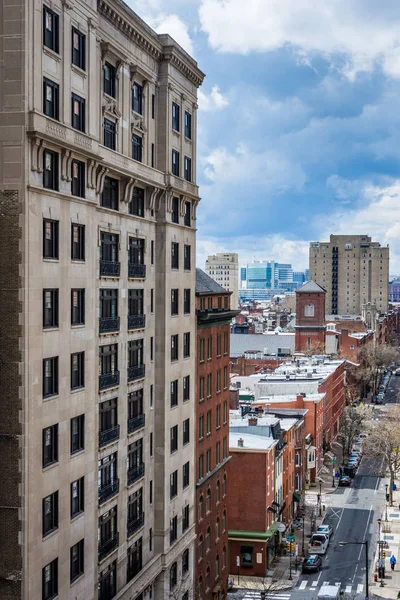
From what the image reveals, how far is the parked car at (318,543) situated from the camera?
8519 cm

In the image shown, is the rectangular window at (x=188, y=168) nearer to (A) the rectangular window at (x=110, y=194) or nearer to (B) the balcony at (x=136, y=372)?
(A) the rectangular window at (x=110, y=194)

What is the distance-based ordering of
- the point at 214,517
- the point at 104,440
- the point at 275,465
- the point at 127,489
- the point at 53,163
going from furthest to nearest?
the point at 275,465, the point at 214,517, the point at 127,489, the point at 104,440, the point at 53,163

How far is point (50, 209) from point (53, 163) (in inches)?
86.7

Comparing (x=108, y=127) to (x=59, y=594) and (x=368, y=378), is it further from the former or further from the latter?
(x=368, y=378)

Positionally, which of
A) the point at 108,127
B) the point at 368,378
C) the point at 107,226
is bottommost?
the point at 368,378

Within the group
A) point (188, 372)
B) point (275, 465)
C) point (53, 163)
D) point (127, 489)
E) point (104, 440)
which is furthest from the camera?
point (275, 465)

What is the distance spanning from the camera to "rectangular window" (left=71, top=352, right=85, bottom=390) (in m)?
37.3

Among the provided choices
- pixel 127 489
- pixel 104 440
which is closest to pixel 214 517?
pixel 127 489

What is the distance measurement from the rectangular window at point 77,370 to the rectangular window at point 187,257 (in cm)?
1820

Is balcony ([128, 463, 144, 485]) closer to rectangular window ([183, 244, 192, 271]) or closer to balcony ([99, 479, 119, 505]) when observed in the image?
balcony ([99, 479, 119, 505])

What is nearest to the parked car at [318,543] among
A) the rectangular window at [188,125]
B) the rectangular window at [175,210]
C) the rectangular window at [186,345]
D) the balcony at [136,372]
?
the rectangular window at [186,345]

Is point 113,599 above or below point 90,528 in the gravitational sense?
below

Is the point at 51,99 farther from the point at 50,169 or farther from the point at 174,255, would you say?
the point at 174,255

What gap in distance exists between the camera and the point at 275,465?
283ft
